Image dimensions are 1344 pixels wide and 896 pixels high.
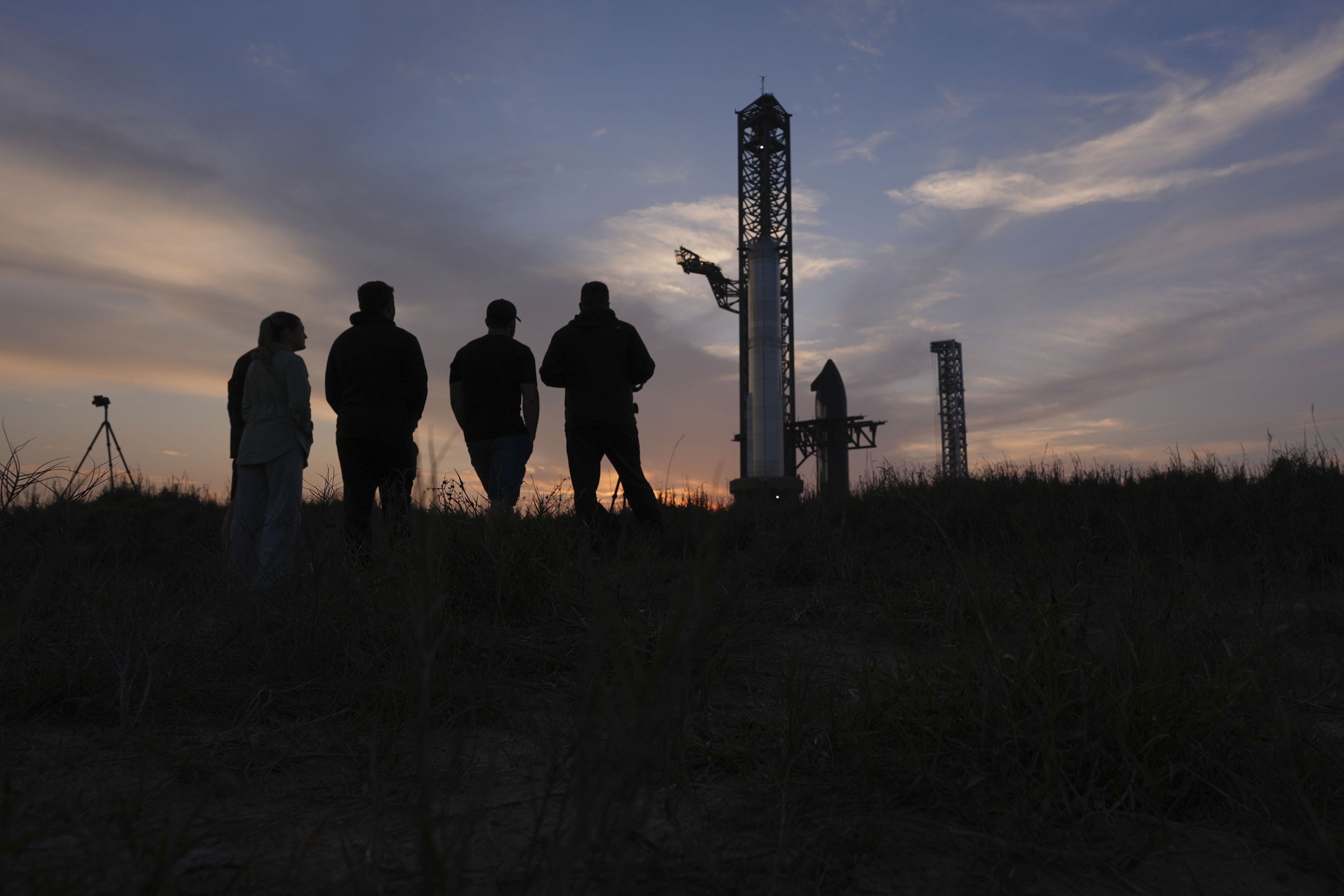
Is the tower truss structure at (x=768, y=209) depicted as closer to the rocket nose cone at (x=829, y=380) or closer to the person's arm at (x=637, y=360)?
the rocket nose cone at (x=829, y=380)

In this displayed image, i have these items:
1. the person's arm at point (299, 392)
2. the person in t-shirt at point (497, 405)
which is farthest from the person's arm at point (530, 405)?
the person's arm at point (299, 392)

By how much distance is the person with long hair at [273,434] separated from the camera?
454 centimetres

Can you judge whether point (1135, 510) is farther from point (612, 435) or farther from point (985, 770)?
point (985, 770)

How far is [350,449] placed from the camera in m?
4.70

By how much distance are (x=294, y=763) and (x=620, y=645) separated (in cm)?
110

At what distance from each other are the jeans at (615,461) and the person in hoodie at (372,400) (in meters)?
1.12

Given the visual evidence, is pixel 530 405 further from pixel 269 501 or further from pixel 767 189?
pixel 767 189

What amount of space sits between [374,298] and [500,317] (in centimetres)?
86

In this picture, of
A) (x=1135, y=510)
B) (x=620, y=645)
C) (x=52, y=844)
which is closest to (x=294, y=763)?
(x=52, y=844)

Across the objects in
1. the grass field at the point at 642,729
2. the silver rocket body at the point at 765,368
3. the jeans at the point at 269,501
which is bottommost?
the grass field at the point at 642,729

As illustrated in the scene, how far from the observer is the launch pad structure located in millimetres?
20672

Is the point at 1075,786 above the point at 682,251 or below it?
below

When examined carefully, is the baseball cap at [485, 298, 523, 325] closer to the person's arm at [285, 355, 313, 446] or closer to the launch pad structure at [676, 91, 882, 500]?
the person's arm at [285, 355, 313, 446]

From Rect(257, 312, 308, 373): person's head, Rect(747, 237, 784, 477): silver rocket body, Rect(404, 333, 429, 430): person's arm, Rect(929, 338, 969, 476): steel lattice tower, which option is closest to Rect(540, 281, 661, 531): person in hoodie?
Rect(404, 333, 429, 430): person's arm
